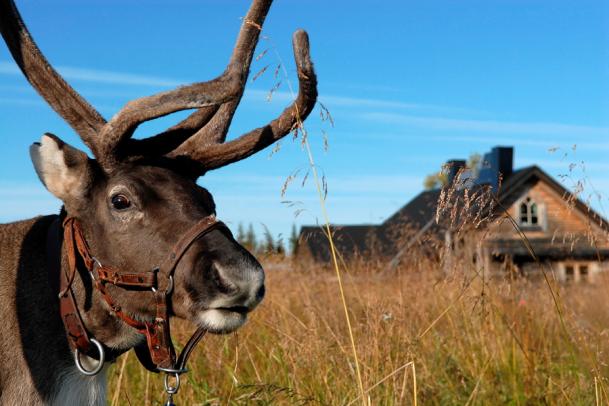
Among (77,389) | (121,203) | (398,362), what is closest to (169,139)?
(121,203)

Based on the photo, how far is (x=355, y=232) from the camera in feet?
147

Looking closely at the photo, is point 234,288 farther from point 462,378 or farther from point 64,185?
point 462,378

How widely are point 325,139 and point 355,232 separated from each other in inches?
1604

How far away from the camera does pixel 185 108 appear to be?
3.64 meters

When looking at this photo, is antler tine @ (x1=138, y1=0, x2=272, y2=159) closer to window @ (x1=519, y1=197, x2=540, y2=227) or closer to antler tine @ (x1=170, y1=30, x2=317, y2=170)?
antler tine @ (x1=170, y1=30, x2=317, y2=170)

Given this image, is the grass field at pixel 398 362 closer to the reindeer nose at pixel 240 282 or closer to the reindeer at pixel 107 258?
the reindeer at pixel 107 258

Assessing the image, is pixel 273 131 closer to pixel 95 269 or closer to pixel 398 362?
pixel 95 269

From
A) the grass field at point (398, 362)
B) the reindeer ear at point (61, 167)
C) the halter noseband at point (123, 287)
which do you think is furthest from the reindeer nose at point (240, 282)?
the grass field at point (398, 362)

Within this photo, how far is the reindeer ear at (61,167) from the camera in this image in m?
3.60

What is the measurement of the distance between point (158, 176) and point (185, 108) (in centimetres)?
35

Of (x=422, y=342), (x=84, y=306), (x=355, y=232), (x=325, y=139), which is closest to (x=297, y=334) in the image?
(x=422, y=342)

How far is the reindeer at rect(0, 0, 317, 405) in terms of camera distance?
341cm

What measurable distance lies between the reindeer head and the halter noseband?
1.5 inches

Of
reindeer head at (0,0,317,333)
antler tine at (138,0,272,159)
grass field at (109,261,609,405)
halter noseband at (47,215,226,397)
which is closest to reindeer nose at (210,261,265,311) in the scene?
reindeer head at (0,0,317,333)
